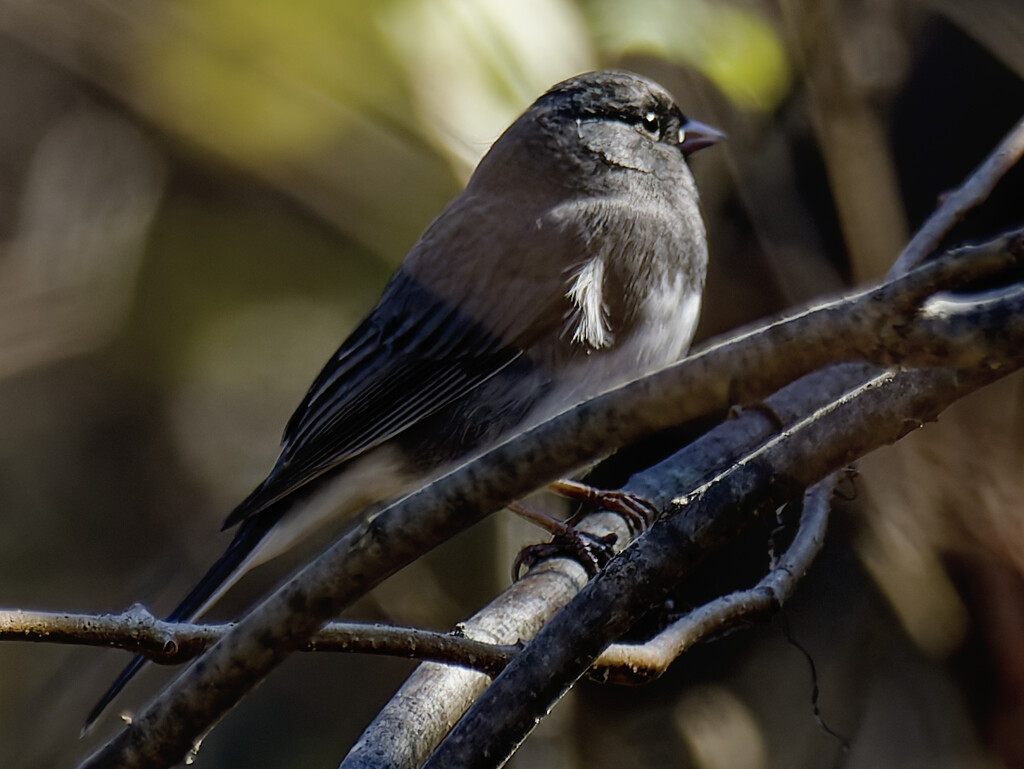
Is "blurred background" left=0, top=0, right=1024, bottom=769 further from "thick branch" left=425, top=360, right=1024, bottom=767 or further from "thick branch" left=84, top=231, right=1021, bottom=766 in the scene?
"thick branch" left=84, top=231, right=1021, bottom=766

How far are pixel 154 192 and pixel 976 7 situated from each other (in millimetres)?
1731

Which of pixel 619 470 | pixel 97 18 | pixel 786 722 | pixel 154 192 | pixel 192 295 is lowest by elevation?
pixel 786 722

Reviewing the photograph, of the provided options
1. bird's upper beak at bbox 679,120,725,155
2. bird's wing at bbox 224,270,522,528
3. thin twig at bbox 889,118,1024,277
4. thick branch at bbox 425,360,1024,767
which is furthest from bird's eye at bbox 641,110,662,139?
thick branch at bbox 425,360,1024,767

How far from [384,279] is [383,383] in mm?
675

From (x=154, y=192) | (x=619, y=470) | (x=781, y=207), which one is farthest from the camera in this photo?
(x=154, y=192)

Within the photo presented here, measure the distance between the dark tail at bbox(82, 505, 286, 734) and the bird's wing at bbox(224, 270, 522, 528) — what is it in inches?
1.5

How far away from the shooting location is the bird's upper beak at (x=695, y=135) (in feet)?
7.38

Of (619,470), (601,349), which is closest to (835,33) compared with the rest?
(601,349)

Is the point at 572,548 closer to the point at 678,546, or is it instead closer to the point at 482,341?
the point at 482,341

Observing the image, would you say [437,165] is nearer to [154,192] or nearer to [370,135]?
[370,135]

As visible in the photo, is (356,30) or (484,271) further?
(484,271)

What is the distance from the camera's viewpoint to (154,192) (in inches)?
106

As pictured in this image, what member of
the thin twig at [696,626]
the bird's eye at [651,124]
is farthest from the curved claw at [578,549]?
the bird's eye at [651,124]

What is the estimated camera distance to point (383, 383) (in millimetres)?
1918
